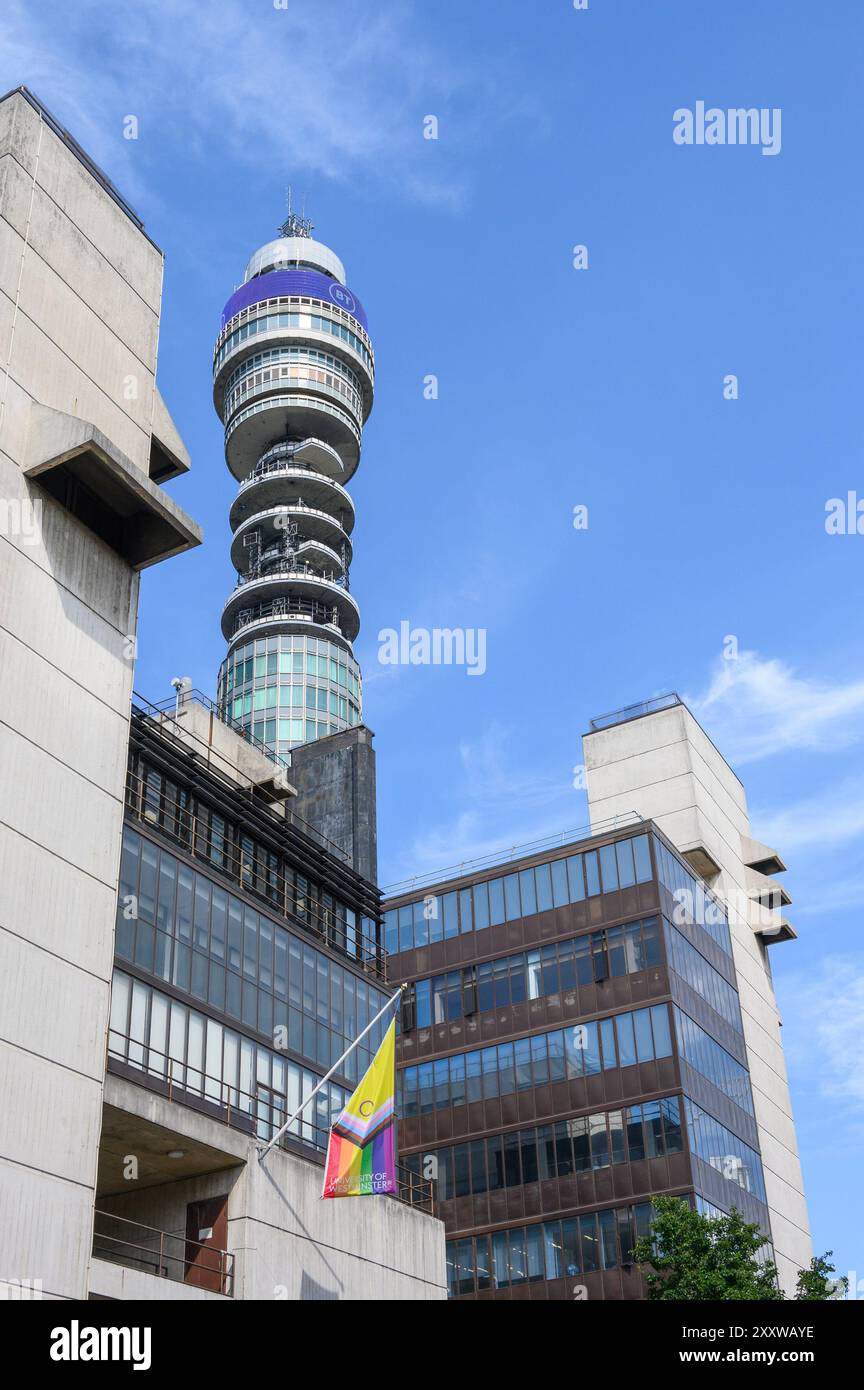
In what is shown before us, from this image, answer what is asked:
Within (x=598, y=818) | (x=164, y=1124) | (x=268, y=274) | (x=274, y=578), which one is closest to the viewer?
(x=164, y=1124)

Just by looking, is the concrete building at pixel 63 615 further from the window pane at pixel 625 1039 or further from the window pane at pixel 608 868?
the window pane at pixel 625 1039

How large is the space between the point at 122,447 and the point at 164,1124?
57.8ft

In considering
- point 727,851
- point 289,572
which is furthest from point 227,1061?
point 289,572

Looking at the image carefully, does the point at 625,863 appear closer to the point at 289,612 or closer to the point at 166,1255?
the point at 166,1255

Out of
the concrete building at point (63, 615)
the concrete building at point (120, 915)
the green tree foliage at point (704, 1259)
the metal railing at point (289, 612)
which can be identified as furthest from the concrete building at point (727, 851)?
the metal railing at point (289, 612)

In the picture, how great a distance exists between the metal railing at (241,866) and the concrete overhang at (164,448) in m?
8.98

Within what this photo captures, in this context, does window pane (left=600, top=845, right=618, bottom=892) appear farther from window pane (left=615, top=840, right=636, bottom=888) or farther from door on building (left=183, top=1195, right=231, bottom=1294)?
door on building (left=183, top=1195, right=231, bottom=1294)

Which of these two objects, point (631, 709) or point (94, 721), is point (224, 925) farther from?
point (631, 709)

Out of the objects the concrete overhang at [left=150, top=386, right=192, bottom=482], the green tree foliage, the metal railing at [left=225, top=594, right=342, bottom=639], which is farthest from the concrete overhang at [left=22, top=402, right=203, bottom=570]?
the metal railing at [left=225, top=594, right=342, bottom=639]

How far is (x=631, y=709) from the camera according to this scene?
88750 millimetres

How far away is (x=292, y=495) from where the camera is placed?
6093 inches

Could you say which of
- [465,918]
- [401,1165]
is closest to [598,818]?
[465,918]

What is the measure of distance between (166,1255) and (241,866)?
13.5m
